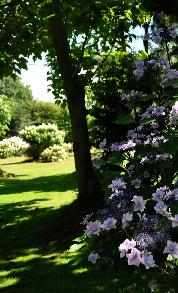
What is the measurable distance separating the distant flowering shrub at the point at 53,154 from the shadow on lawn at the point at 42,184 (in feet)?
26.8

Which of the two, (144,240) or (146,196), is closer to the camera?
(144,240)

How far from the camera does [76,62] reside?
35.8ft

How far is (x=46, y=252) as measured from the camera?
8.18 meters

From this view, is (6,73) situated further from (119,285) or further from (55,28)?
(119,285)

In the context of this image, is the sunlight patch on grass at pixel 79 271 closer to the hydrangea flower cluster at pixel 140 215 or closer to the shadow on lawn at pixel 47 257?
the shadow on lawn at pixel 47 257

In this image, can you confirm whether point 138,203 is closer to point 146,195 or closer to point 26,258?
point 146,195

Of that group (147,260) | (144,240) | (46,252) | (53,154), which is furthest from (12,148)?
(147,260)

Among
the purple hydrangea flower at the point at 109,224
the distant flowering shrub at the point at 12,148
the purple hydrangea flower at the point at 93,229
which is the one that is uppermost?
the distant flowering shrub at the point at 12,148

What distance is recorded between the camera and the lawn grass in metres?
6.35

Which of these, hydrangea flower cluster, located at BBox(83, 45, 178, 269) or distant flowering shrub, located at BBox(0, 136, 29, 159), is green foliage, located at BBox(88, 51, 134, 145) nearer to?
hydrangea flower cluster, located at BBox(83, 45, 178, 269)

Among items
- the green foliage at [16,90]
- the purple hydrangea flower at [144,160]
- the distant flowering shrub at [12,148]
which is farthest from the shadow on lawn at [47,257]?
the green foliage at [16,90]

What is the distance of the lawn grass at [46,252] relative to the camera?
250 inches

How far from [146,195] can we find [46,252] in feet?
15.7

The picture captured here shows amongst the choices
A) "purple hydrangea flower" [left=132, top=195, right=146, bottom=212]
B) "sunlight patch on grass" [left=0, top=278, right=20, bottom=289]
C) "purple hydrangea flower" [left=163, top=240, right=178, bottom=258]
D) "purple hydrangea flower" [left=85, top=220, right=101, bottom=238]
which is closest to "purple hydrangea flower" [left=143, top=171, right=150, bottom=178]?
"purple hydrangea flower" [left=132, top=195, right=146, bottom=212]
